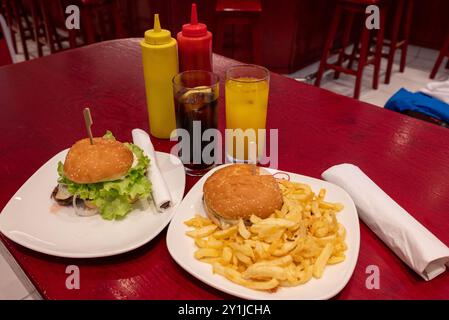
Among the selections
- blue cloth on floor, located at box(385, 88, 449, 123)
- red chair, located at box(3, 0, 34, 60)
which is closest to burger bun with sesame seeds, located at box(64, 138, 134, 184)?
blue cloth on floor, located at box(385, 88, 449, 123)

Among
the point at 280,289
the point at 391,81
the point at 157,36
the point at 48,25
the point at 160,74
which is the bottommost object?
the point at 391,81

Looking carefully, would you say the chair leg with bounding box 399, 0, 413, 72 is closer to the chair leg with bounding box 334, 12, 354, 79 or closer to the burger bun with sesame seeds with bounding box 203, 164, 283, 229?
the chair leg with bounding box 334, 12, 354, 79

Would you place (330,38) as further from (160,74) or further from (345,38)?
(160,74)

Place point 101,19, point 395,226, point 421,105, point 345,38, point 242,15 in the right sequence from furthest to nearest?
point 101,19 < point 345,38 < point 242,15 < point 421,105 < point 395,226

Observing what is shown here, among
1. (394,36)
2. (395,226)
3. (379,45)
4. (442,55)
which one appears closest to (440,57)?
(442,55)

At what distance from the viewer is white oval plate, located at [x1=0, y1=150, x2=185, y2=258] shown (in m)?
0.91

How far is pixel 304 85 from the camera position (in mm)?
1720

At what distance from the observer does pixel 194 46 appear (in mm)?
1192

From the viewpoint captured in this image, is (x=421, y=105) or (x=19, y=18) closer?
(x=421, y=105)

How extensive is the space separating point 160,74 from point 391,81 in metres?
3.75

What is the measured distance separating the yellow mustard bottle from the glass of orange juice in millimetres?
179

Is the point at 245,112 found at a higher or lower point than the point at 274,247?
higher

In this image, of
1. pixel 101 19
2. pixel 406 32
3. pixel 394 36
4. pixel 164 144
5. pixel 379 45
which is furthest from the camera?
pixel 101 19

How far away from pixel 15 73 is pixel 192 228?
4.38ft
